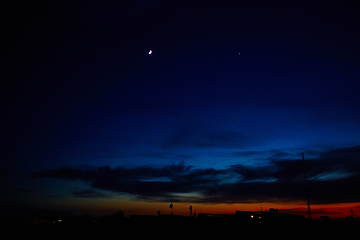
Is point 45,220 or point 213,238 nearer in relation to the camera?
point 213,238

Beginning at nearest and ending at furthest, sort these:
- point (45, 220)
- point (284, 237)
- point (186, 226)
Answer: point (284, 237), point (186, 226), point (45, 220)

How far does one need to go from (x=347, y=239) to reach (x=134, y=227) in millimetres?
34224

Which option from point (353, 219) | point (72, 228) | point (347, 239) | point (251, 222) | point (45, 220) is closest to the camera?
point (347, 239)

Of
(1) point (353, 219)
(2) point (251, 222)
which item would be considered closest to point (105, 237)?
(2) point (251, 222)

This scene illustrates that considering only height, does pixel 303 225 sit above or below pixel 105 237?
above

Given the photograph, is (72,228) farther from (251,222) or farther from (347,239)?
(347,239)

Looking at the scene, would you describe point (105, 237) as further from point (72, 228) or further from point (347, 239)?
point (347, 239)

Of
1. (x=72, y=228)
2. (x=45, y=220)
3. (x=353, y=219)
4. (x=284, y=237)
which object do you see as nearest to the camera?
(x=284, y=237)

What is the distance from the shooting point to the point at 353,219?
31016mm

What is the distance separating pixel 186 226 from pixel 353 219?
23.1 m

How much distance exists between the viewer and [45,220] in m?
62.5

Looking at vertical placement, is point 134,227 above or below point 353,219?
below

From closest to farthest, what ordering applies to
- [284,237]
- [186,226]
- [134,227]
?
[284,237]
[186,226]
[134,227]

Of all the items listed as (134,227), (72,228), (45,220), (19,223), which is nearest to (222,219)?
(134,227)
